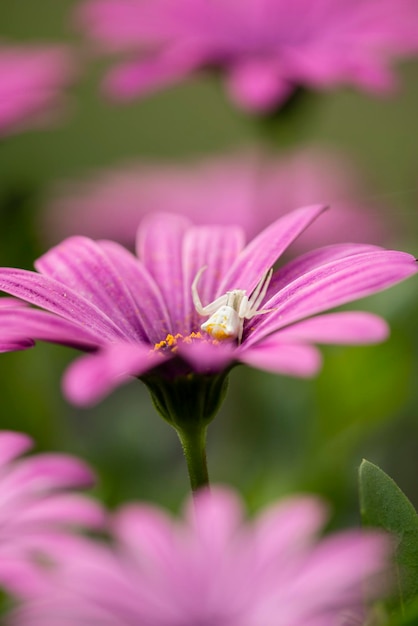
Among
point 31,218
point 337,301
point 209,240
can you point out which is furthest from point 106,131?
Result: point 337,301

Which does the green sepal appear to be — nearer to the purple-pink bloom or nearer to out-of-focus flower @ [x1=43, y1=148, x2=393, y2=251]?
the purple-pink bloom

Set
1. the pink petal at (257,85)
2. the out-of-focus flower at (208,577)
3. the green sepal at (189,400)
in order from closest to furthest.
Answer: the out-of-focus flower at (208,577), the green sepal at (189,400), the pink petal at (257,85)

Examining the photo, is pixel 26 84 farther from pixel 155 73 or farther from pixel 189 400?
pixel 189 400

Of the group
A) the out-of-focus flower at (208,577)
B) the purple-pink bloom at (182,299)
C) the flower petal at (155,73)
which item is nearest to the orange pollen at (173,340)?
the purple-pink bloom at (182,299)

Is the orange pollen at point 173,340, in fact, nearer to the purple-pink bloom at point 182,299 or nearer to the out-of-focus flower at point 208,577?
the purple-pink bloom at point 182,299

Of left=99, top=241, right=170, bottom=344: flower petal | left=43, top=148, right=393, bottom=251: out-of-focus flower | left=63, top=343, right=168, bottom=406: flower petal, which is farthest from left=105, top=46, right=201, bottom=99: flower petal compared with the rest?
left=63, top=343, right=168, bottom=406: flower petal

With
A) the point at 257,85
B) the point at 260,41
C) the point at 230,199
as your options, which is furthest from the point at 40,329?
the point at 230,199

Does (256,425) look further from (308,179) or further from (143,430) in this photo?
(308,179)
